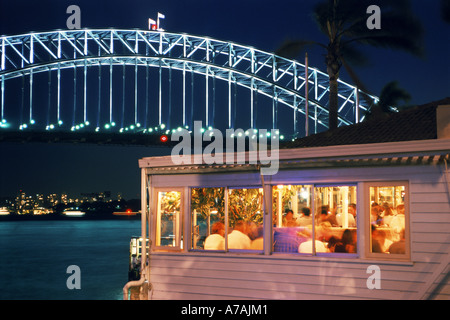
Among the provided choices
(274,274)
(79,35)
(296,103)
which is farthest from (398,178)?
(79,35)

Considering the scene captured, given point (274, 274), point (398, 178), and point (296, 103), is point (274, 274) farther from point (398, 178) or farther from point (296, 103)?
point (296, 103)

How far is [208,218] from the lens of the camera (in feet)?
33.2

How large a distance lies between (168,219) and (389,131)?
4.10 m

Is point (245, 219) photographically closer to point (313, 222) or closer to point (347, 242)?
point (313, 222)

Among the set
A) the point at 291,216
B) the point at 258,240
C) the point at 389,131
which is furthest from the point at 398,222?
the point at 389,131

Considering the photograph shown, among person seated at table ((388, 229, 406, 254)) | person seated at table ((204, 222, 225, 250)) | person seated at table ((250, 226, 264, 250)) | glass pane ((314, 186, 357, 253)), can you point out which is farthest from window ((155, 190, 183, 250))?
person seated at table ((388, 229, 406, 254))

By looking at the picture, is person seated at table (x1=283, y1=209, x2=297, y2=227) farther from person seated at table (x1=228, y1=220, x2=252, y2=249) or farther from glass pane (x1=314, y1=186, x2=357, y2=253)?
person seated at table (x1=228, y1=220, x2=252, y2=249)

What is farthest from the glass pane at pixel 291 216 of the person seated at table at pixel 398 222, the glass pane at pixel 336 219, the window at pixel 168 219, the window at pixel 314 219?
the window at pixel 168 219

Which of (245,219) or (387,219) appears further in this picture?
(245,219)

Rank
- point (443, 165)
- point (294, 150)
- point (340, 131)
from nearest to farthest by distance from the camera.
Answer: point (443, 165), point (294, 150), point (340, 131)

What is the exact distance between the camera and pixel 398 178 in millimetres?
8391

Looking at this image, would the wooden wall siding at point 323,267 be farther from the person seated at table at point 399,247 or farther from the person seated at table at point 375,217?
the person seated at table at point 375,217
